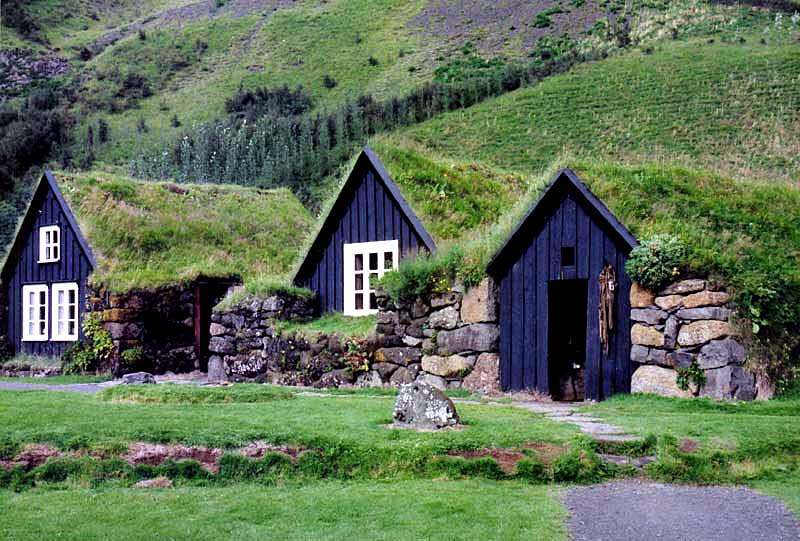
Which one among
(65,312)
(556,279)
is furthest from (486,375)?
(65,312)

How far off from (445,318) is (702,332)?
5.29 meters

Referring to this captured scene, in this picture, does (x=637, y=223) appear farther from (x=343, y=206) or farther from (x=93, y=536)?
(x=93, y=536)

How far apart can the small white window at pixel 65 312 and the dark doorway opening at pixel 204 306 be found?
3436mm

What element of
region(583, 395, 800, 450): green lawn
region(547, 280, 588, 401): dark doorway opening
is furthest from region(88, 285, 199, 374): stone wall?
region(583, 395, 800, 450): green lawn

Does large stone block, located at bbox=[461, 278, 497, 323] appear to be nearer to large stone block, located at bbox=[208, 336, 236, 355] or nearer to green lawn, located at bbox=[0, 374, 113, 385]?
large stone block, located at bbox=[208, 336, 236, 355]

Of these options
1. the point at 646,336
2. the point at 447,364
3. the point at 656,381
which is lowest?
the point at 656,381

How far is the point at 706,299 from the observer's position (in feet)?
51.0

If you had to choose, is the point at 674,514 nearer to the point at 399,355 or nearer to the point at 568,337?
the point at 399,355

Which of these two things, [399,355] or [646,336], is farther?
[399,355]

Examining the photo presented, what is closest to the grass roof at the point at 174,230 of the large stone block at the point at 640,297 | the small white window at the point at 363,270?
the small white window at the point at 363,270

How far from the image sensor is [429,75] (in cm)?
7775

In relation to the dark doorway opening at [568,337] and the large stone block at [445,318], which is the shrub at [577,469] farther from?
the large stone block at [445,318]

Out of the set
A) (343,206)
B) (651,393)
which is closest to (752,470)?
(651,393)

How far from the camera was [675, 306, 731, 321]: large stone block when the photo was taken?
15.4 meters
